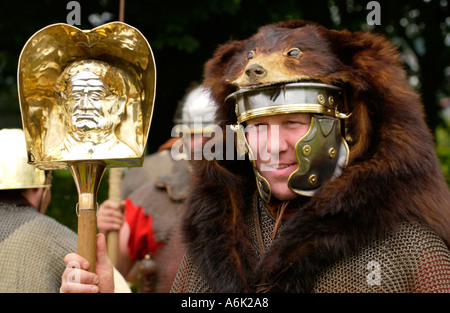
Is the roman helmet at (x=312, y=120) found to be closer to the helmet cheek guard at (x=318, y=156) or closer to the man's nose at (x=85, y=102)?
the helmet cheek guard at (x=318, y=156)

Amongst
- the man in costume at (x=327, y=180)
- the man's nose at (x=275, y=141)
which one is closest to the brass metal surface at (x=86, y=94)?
the man in costume at (x=327, y=180)

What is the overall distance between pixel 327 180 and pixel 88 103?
110cm

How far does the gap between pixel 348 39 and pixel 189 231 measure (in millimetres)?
1127

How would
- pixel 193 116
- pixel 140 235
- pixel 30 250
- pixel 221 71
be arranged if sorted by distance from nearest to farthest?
1. pixel 221 71
2. pixel 30 250
3. pixel 140 235
4. pixel 193 116

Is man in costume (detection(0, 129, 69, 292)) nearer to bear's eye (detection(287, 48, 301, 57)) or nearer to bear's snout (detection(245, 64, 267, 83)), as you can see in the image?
bear's snout (detection(245, 64, 267, 83))

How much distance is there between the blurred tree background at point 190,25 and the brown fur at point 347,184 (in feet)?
13.8

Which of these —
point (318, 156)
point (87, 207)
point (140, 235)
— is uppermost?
point (318, 156)

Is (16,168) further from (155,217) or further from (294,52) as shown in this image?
(294,52)

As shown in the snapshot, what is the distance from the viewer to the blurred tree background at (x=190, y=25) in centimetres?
712

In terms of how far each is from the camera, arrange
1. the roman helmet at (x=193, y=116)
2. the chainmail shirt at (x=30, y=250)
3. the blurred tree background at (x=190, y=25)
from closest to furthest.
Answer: the chainmail shirt at (x=30, y=250)
the roman helmet at (x=193, y=116)
the blurred tree background at (x=190, y=25)

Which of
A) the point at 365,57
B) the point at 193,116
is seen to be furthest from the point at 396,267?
the point at 193,116

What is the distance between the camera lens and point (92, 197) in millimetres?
2811

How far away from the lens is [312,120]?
8.81 ft
